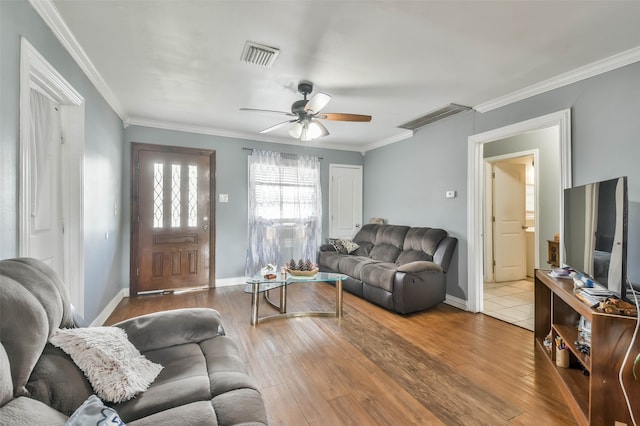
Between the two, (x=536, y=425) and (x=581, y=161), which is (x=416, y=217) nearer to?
(x=581, y=161)

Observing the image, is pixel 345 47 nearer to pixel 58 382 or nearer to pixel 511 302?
pixel 58 382

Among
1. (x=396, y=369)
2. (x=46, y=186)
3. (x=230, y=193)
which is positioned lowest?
(x=396, y=369)

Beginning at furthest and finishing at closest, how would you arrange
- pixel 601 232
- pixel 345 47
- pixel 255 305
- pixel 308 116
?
pixel 255 305 → pixel 308 116 → pixel 345 47 → pixel 601 232

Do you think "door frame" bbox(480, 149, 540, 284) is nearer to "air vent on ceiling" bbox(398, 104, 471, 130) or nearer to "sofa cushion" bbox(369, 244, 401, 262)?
"air vent on ceiling" bbox(398, 104, 471, 130)

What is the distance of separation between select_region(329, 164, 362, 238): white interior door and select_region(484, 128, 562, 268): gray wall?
2733mm

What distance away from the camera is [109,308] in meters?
3.36

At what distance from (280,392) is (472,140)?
3.39 m

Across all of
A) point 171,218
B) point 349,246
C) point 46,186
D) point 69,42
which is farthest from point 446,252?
point 69,42

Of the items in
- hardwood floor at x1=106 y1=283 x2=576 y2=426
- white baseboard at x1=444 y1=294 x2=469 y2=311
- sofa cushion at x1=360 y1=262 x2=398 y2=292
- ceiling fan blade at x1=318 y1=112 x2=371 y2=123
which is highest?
ceiling fan blade at x1=318 y1=112 x2=371 y2=123

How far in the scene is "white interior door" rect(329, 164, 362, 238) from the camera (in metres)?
5.54

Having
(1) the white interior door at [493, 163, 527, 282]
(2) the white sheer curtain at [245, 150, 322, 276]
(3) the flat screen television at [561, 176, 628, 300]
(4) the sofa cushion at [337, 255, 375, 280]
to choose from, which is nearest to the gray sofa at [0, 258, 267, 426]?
(3) the flat screen television at [561, 176, 628, 300]

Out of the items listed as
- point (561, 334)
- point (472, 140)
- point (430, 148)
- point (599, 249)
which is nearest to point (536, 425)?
point (561, 334)

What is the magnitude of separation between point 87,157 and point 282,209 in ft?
9.40

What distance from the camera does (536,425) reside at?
165 centimetres
